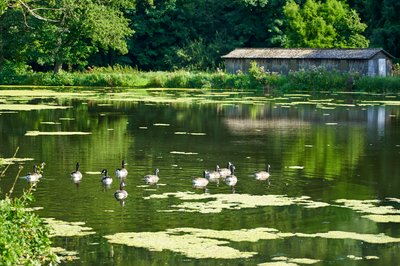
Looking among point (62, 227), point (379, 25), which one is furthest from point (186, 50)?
point (62, 227)

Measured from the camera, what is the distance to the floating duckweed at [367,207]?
57.1ft

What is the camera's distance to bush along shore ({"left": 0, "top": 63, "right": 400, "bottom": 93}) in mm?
63688

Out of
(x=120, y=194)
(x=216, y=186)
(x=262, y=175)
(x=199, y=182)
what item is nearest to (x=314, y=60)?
(x=262, y=175)

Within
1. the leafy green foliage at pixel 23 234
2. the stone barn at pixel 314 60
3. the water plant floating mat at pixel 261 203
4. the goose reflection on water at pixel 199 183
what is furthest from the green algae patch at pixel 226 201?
the stone barn at pixel 314 60

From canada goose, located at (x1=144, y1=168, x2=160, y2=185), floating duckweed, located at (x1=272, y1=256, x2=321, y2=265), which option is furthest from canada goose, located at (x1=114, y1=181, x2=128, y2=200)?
floating duckweed, located at (x1=272, y1=256, x2=321, y2=265)

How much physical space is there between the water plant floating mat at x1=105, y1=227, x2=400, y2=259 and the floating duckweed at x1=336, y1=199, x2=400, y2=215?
6.72 feet

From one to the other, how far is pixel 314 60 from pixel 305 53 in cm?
100

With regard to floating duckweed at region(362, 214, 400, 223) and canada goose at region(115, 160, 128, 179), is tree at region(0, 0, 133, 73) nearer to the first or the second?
canada goose at region(115, 160, 128, 179)

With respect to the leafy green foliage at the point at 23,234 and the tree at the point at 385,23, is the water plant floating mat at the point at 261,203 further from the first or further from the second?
the tree at the point at 385,23

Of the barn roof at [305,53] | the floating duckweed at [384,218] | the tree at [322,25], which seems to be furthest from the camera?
the tree at [322,25]

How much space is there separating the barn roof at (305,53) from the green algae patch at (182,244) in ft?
183

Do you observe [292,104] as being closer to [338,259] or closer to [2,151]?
[2,151]

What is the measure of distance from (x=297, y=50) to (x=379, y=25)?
30.0ft

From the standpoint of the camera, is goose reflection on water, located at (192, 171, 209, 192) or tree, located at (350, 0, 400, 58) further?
tree, located at (350, 0, 400, 58)
